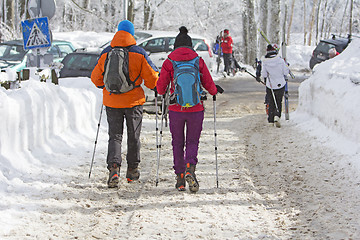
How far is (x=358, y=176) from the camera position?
6645mm

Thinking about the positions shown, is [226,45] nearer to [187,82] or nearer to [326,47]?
[326,47]

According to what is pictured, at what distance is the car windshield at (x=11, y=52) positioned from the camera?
1723 centimetres

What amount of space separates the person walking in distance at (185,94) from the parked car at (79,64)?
8.41 m

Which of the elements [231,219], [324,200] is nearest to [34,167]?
[231,219]

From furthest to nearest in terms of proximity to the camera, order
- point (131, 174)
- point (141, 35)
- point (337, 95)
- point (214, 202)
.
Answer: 1. point (141, 35)
2. point (337, 95)
3. point (131, 174)
4. point (214, 202)

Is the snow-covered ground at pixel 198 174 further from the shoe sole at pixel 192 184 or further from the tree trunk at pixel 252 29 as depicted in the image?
the tree trunk at pixel 252 29

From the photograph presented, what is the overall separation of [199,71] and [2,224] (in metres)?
2.79

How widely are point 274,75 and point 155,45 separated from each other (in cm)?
805

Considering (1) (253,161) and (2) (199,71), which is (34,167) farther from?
(1) (253,161)

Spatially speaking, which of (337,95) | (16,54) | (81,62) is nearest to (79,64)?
(81,62)

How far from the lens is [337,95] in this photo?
962 cm

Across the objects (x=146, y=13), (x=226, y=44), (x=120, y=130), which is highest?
(x=146, y=13)

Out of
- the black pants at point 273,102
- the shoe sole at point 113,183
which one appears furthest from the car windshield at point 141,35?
the shoe sole at point 113,183

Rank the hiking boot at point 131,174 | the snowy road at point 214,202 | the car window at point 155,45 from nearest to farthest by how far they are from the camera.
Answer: the snowy road at point 214,202 → the hiking boot at point 131,174 → the car window at point 155,45
